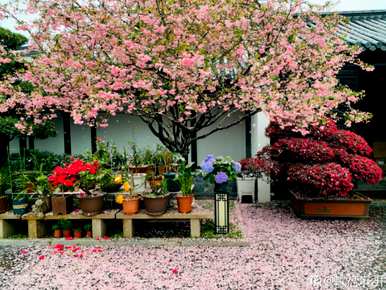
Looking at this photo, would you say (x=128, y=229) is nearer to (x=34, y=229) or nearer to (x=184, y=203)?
(x=184, y=203)

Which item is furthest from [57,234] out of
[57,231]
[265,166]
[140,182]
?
[265,166]

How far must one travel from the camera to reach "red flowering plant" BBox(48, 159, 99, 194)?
4605 millimetres

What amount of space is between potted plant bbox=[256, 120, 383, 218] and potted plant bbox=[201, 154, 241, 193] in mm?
1307

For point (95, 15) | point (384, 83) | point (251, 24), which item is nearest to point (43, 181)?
point (95, 15)

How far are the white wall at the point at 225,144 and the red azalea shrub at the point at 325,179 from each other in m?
2.69

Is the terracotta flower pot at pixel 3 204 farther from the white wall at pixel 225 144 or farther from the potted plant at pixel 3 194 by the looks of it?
the white wall at pixel 225 144

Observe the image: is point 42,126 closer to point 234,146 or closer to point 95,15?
point 95,15

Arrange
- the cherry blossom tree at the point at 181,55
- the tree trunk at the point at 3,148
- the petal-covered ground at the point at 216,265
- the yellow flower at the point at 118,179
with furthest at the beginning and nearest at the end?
the tree trunk at the point at 3,148, the yellow flower at the point at 118,179, the cherry blossom tree at the point at 181,55, the petal-covered ground at the point at 216,265

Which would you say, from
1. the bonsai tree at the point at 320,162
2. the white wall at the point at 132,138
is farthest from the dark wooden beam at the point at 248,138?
the bonsai tree at the point at 320,162

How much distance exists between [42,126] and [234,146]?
4.12m

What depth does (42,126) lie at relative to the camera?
22.1ft

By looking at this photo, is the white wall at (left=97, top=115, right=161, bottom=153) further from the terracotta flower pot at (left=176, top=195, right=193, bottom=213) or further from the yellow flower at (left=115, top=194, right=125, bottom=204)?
the terracotta flower pot at (left=176, top=195, right=193, bottom=213)

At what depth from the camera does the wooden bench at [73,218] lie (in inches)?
180

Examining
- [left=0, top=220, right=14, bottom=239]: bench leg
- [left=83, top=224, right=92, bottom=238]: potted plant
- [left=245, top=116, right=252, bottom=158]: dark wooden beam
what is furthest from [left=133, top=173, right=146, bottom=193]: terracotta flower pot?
[left=245, top=116, right=252, bottom=158]: dark wooden beam
